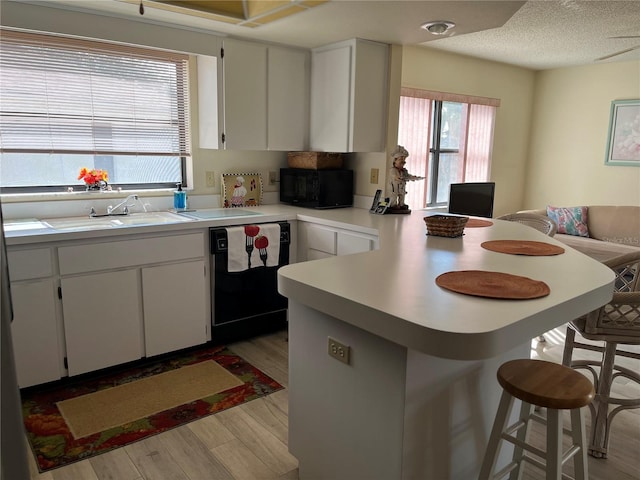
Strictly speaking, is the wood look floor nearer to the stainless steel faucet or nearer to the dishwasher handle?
the dishwasher handle

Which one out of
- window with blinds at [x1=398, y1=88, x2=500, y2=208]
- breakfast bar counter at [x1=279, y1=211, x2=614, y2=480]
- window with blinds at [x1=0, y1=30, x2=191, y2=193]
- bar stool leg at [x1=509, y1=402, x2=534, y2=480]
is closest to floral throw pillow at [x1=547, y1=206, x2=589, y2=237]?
window with blinds at [x1=398, y1=88, x2=500, y2=208]

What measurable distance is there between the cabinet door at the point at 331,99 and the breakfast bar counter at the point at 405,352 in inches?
71.6

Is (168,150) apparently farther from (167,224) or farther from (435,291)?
(435,291)

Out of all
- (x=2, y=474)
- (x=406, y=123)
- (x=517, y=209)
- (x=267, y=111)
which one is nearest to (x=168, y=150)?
(x=267, y=111)

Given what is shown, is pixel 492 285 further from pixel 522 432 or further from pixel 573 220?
pixel 573 220

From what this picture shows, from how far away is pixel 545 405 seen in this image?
1426 millimetres

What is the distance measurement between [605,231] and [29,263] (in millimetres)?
5603

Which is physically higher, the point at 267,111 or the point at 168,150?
the point at 267,111

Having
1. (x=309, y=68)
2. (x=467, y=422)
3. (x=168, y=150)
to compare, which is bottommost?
(x=467, y=422)

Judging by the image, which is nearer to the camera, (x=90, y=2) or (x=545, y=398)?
(x=545, y=398)

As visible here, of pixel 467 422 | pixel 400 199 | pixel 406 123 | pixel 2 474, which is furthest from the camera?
pixel 406 123

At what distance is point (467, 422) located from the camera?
5.66 feet

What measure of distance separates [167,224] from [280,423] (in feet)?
4.46

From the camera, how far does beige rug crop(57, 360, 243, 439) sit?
2490mm
